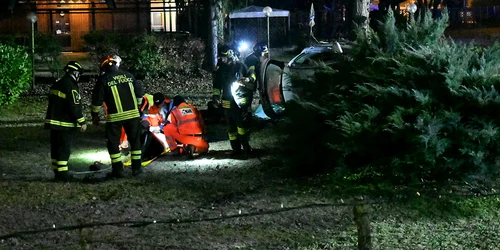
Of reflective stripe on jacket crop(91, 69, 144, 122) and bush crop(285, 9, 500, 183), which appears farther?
reflective stripe on jacket crop(91, 69, 144, 122)

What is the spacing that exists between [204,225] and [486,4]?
1833 inches

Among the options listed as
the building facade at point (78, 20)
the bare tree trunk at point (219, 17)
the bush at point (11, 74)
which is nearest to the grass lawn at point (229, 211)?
the bush at point (11, 74)

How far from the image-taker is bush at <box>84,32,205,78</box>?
21.6 metres

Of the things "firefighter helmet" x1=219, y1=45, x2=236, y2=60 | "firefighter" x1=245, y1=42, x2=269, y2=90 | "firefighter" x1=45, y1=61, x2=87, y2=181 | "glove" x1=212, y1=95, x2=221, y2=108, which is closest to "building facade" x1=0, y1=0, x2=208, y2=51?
"firefighter" x1=245, y1=42, x2=269, y2=90

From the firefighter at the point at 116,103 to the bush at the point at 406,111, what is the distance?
84.5 inches

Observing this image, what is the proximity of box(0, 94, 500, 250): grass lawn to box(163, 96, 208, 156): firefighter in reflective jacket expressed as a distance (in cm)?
80

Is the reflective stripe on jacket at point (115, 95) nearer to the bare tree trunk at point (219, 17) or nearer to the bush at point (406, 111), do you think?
the bush at point (406, 111)

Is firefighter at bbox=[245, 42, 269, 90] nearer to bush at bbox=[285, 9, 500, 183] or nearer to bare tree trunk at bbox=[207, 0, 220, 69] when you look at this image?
bush at bbox=[285, 9, 500, 183]

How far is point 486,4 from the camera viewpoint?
50.2 metres

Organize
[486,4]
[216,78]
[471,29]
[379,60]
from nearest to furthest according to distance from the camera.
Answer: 1. [379,60]
2. [216,78]
3. [471,29]
4. [486,4]

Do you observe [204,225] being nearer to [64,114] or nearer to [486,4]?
[64,114]

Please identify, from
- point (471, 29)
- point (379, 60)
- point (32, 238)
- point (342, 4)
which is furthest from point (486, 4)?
point (32, 238)

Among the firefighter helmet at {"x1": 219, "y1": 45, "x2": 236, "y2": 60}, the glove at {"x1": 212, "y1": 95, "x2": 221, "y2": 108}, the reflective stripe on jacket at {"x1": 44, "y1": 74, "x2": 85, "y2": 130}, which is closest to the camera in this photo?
the reflective stripe on jacket at {"x1": 44, "y1": 74, "x2": 85, "y2": 130}

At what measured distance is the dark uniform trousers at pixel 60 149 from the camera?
9648 millimetres
